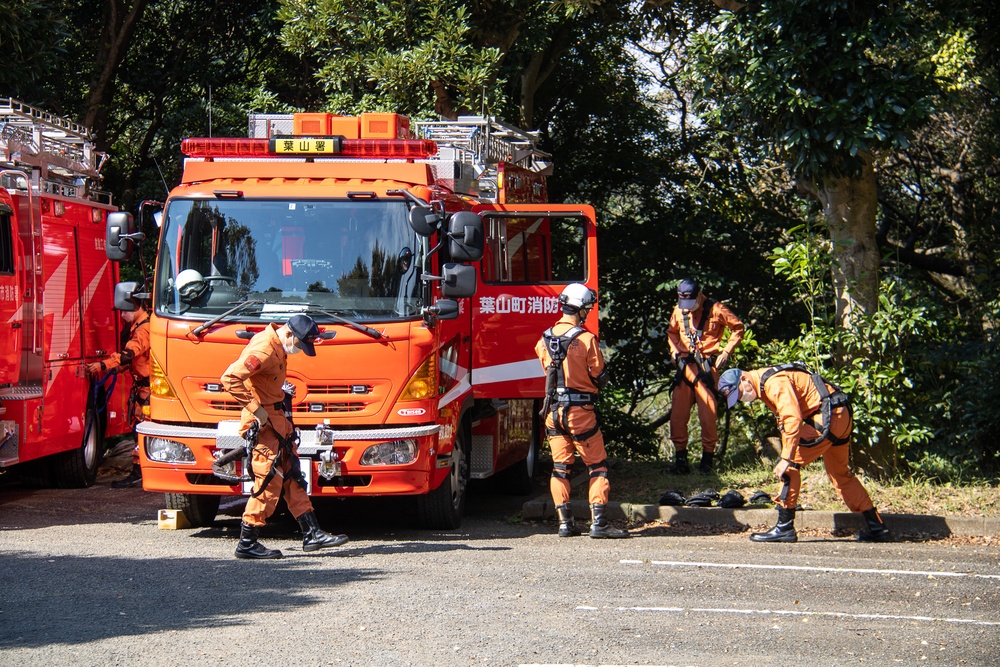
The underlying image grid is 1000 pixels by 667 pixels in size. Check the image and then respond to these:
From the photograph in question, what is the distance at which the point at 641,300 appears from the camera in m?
16.7

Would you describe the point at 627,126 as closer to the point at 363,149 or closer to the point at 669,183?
the point at 669,183

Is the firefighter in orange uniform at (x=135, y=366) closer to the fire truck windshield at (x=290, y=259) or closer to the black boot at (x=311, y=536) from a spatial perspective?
the fire truck windshield at (x=290, y=259)

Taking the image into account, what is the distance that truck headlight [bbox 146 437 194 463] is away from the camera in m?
9.13

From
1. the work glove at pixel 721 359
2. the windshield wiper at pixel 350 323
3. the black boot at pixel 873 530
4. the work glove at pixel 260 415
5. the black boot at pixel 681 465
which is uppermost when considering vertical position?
the windshield wiper at pixel 350 323

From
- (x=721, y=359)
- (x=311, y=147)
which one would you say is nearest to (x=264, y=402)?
(x=311, y=147)

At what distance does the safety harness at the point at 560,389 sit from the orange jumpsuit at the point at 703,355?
2.79 m

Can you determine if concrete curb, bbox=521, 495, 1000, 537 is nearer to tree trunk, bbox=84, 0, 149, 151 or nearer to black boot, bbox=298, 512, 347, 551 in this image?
black boot, bbox=298, 512, 347, 551

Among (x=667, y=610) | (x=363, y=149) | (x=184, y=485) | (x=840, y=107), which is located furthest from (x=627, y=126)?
(x=667, y=610)

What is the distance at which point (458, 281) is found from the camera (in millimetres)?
9266

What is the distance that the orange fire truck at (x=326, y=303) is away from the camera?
29.7 ft

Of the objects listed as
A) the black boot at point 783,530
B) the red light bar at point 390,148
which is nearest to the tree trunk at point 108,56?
the red light bar at point 390,148

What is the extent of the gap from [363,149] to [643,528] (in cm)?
375

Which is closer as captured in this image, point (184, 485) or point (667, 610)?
point (667, 610)

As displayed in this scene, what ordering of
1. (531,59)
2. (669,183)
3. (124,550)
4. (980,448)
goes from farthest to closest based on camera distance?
(669,183) < (531,59) < (980,448) < (124,550)
